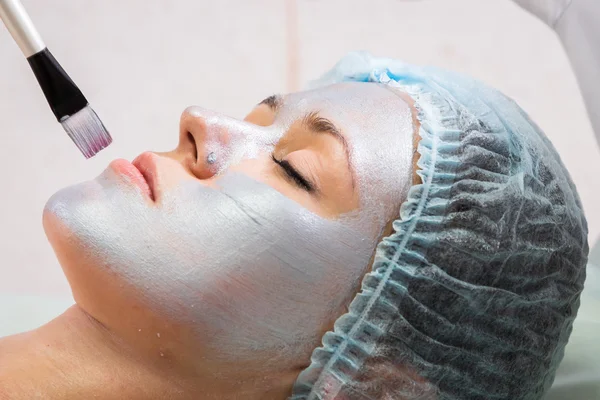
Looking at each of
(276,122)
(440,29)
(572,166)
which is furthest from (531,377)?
(440,29)

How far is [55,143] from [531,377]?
1.51 m

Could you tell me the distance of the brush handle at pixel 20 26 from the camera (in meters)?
0.94

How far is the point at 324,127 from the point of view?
3.06ft

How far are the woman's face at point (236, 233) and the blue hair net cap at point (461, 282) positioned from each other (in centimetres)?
4

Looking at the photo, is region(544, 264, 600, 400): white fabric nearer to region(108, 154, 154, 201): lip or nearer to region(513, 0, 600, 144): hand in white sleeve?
region(513, 0, 600, 144): hand in white sleeve

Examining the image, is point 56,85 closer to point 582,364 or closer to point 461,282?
point 461,282

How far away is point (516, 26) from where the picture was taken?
199 centimetres

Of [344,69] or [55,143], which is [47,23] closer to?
[55,143]

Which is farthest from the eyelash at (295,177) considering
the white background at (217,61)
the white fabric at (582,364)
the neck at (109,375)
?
the white background at (217,61)

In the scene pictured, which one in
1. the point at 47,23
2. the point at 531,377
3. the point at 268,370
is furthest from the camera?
the point at 47,23

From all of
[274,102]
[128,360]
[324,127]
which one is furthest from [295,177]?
[128,360]

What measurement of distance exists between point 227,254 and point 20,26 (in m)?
0.50

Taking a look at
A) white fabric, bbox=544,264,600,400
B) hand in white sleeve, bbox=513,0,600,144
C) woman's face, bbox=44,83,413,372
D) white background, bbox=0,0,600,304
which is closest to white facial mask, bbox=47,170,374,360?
woman's face, bbox=44,83,413,372

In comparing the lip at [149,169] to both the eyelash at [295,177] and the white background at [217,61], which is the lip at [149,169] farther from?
the white background at [217,61]
